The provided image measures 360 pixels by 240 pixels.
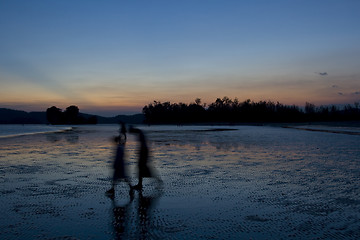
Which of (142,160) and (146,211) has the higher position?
(142,160)

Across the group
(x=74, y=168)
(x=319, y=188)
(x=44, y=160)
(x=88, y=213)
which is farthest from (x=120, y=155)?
(x=44, y=160)

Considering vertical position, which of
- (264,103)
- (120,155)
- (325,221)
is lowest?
(325,221)

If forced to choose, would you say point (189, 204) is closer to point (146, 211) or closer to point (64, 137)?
point (146, 211)

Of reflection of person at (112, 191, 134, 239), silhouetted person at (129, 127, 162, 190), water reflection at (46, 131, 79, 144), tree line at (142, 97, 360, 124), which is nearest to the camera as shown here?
reflection of person at (112, 191, 134, 239)

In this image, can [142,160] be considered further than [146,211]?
Yes

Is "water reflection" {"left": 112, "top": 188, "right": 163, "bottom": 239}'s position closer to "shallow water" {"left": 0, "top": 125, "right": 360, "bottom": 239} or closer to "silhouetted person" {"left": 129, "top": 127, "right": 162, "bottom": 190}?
"shallow water" {"left": 0, "top": 125, "right": 360, "bottom": 239}

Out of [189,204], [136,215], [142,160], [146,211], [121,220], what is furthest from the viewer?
[142,160]

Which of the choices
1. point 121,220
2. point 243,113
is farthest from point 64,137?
point 243,113

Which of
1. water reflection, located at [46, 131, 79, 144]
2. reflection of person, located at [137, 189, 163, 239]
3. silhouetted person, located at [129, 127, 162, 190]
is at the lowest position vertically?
reflection of person, located at [137, 189, 163, 239]

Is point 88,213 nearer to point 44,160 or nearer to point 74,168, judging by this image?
point 74,168

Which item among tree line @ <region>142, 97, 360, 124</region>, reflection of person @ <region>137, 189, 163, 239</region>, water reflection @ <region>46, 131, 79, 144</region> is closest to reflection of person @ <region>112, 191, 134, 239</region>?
reflection of person @ <region>137, 189, 163, 239</region>

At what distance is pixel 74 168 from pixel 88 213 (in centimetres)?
534

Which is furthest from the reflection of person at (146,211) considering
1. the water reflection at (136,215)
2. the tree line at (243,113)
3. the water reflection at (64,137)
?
the tree line at (243,113)

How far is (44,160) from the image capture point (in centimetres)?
1243
